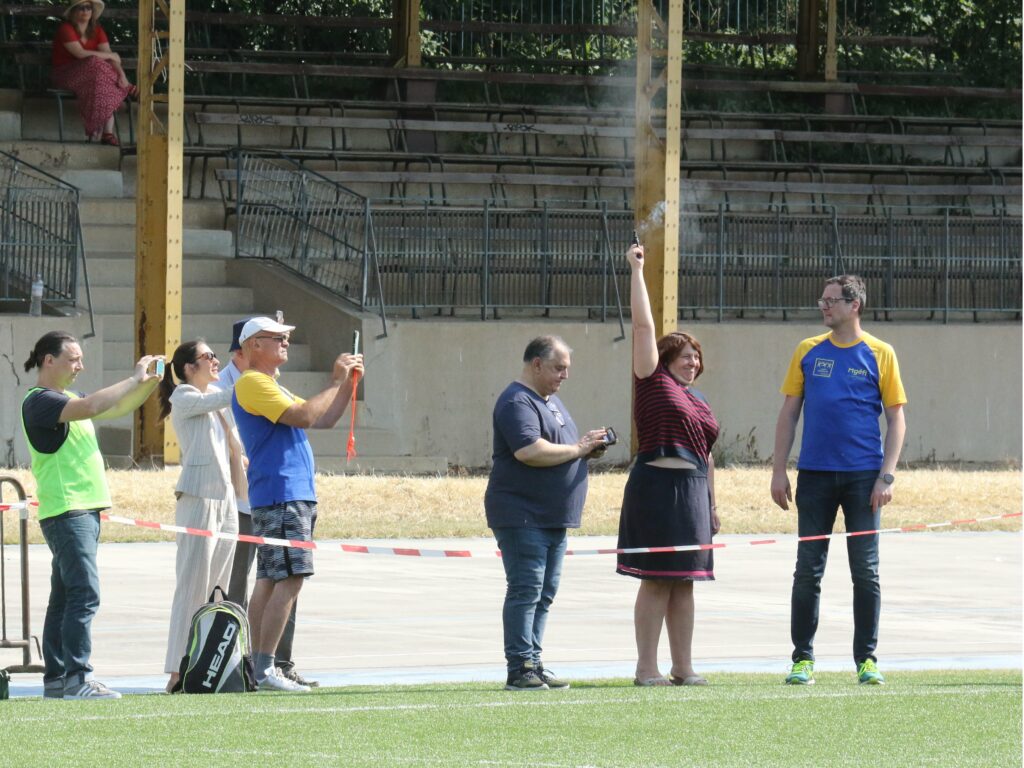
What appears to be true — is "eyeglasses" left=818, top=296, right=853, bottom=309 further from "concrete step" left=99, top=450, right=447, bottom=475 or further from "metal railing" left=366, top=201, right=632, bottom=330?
"metal railing" left=366, top=201, right=632, bottom=330

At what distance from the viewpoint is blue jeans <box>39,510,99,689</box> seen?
8.90m

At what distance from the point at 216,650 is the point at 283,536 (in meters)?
0.58

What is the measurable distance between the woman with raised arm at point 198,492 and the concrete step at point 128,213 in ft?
48.4

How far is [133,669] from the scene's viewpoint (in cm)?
992

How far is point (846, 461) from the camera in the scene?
934 centimetres

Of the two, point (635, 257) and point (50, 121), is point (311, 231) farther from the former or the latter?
point (635, 257)

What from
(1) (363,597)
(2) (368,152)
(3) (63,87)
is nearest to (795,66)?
(2) (368,152)

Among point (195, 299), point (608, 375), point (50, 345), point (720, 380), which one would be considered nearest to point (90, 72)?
point (195, 299)

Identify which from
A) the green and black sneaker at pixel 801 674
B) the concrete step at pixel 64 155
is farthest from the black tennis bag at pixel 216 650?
the concrete step at pixel 64 155

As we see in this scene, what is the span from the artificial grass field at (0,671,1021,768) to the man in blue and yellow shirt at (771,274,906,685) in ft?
1.13

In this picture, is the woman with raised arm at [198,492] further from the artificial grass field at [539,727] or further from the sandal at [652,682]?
the sandal at [652,682]

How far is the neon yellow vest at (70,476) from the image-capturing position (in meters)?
8.93

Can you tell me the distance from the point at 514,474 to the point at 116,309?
1405cm

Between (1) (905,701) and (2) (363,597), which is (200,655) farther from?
(2) (363,597)
